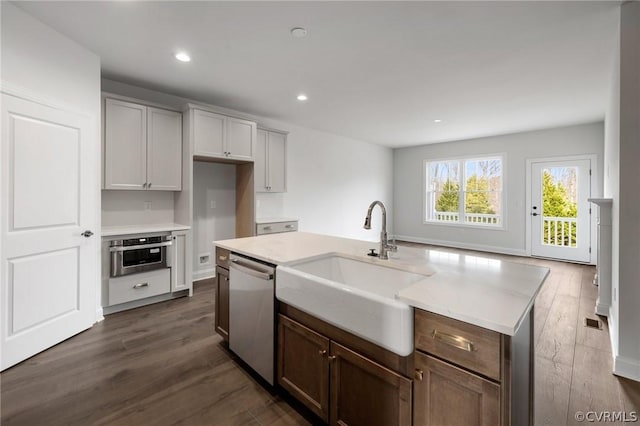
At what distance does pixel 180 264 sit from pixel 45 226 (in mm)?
1379

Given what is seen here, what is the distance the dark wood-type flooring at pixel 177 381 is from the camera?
5.45ft

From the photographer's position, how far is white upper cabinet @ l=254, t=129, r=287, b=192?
4434 mm

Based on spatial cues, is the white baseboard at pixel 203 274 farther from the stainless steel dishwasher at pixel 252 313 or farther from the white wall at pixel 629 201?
the white wall at pixel 629 201

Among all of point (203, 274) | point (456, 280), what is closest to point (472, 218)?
point (203, 274)

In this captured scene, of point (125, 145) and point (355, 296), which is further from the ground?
point (125, 145)

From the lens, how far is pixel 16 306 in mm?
2182

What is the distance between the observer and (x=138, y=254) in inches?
125

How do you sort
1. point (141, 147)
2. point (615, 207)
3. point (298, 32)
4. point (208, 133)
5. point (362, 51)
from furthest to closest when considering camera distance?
point (208, 133) → point (141, 147) → point (362, 51) → point (298, 32) → point (615, 207)

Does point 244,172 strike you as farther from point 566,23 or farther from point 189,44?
point 566,23

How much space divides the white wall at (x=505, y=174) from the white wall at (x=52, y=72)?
662 cm

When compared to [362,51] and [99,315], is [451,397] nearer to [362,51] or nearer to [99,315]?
[362,51]

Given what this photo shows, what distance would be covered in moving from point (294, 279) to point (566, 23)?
287 cm
